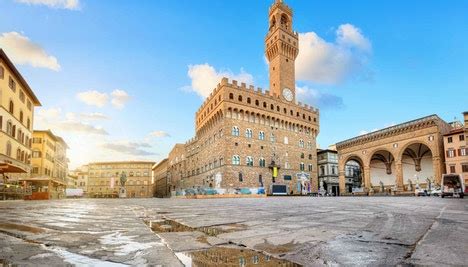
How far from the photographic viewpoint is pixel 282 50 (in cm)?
5012

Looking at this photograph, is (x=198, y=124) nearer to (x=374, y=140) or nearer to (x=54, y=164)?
(x=54, y=164)

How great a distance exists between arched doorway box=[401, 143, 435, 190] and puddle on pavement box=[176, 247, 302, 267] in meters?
44.9

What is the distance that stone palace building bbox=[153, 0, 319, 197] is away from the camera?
42.7m

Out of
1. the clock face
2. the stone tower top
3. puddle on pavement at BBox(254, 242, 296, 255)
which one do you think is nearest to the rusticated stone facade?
the clock face

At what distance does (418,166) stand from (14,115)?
1937 inches

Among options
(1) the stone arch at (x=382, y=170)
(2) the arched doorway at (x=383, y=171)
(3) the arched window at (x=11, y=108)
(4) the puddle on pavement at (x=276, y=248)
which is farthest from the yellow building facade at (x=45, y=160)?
(2) the arched doorway at (x=383, y=171)

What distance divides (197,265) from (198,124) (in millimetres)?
55259

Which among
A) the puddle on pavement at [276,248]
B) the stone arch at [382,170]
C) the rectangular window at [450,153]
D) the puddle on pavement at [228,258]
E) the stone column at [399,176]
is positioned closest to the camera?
the puddle on pavement at [228,258]

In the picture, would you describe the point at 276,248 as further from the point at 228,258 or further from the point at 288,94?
the point at 288,94

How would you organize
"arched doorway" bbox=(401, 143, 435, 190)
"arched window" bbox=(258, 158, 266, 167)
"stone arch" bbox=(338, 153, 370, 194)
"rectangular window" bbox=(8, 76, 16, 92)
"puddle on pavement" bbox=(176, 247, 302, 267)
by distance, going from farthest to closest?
"stone arch" bbox=(338, 153, 370, 194) → "arched window" bbox=(258, 158, 266, 167) → "arched doorway" bbox=(401, 143, 435, 190) → "rectangular window" bbox=(8, 76, 16, 92) → "puddle on pavement" bbox=(176, 247, 302, 267)

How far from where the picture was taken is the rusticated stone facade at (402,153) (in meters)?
36.8

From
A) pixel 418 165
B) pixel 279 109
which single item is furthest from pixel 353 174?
pixel 279 109

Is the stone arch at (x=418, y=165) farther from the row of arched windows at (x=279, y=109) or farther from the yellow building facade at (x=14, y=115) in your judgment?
the yellow building facade at (x=14, y=115)

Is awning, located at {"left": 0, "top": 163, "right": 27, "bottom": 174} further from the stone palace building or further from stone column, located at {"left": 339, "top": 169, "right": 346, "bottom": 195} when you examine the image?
stone column, located at {"left": 339, "top": 169, "right": 346, "bottom": 195}
